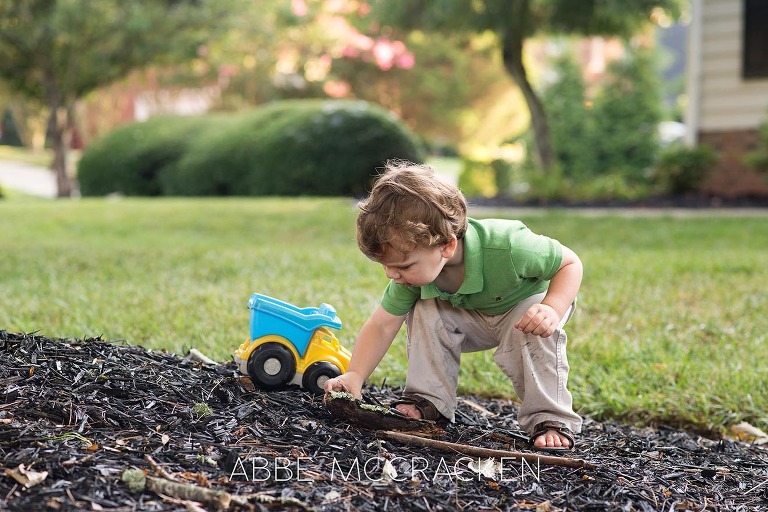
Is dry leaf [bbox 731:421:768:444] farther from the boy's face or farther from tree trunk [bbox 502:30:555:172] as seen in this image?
tree trunk [bbox 502:30:555:172]

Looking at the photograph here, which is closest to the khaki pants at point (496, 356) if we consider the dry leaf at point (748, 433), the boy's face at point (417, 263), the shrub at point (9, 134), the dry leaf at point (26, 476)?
the boy's face at point (417, 263)

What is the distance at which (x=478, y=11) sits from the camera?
1100cm

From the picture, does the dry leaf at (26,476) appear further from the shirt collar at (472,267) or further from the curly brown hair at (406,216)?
the shirt collar at (472,267)

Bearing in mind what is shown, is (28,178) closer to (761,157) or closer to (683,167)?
(683,167)

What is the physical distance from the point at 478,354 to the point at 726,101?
922 cm

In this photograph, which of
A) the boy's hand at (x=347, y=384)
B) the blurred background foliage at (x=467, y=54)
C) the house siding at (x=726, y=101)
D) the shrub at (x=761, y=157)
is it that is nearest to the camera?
the boy's hand at (x=347, y=384)

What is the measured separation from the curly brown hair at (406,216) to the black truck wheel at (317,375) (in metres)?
0.51

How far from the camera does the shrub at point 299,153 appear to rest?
13508 millimetres

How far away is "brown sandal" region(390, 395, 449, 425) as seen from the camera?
2.85 meters

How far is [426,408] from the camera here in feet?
9.36

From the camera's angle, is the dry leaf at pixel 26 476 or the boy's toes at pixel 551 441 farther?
the boy's toes at pixel 551 441

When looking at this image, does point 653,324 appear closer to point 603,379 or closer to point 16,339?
point 603,379

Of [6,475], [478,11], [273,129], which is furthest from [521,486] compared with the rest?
[273,129]

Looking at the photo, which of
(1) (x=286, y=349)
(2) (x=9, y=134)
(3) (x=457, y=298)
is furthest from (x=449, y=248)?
(2) (x=9, y=134)
